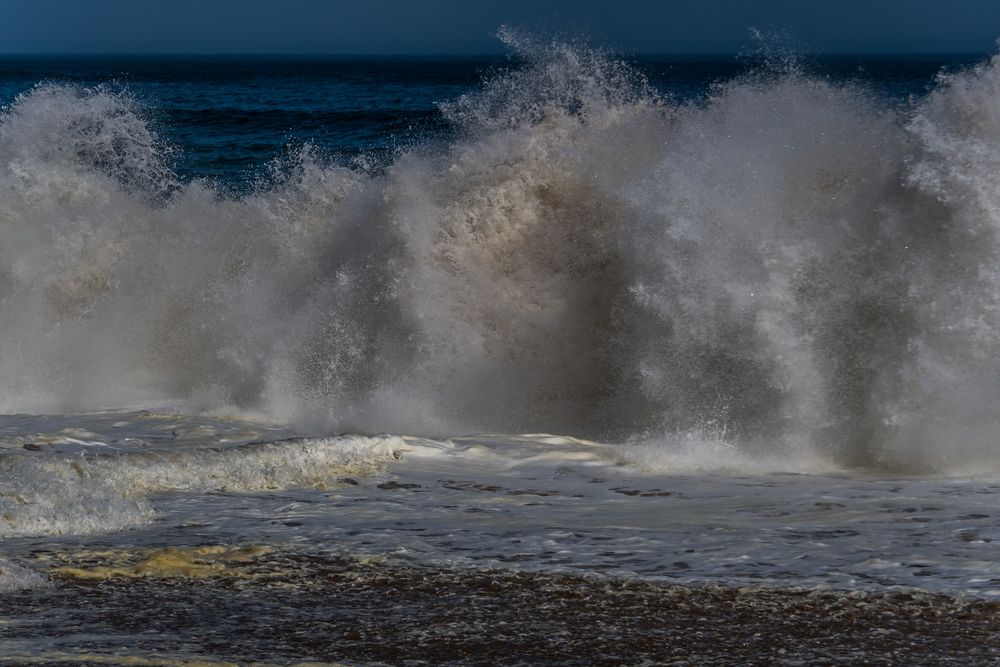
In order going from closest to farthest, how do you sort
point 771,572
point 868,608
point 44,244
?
point 868,608
point 771,572
point 44,244

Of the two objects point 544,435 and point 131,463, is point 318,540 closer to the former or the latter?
point 131,463

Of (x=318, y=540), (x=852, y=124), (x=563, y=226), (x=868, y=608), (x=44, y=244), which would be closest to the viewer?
(x=868, y=608)

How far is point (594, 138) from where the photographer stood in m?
8.44

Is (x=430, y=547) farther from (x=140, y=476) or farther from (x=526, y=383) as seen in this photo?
(x=526, y=383)

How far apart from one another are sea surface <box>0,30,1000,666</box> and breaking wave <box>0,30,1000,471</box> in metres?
0.02

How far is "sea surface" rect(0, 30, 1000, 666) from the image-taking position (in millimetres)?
3787

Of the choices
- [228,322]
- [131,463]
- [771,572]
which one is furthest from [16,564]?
[228,322]

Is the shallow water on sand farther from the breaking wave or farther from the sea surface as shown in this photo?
the breaking wave

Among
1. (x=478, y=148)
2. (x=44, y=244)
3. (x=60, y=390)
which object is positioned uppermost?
(x=478, y=148)

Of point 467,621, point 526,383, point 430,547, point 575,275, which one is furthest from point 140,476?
point 575,275

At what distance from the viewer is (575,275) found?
317 inches

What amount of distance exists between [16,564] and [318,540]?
39.4 inches

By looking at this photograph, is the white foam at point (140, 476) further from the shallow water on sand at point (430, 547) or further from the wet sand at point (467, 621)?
the wet sand at point (467, 621)

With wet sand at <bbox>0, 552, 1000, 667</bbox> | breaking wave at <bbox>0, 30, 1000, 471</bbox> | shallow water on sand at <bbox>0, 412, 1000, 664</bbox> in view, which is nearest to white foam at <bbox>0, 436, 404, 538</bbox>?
shallow water on sand at <bbox>0, 412, 1000, 664</bbox>
